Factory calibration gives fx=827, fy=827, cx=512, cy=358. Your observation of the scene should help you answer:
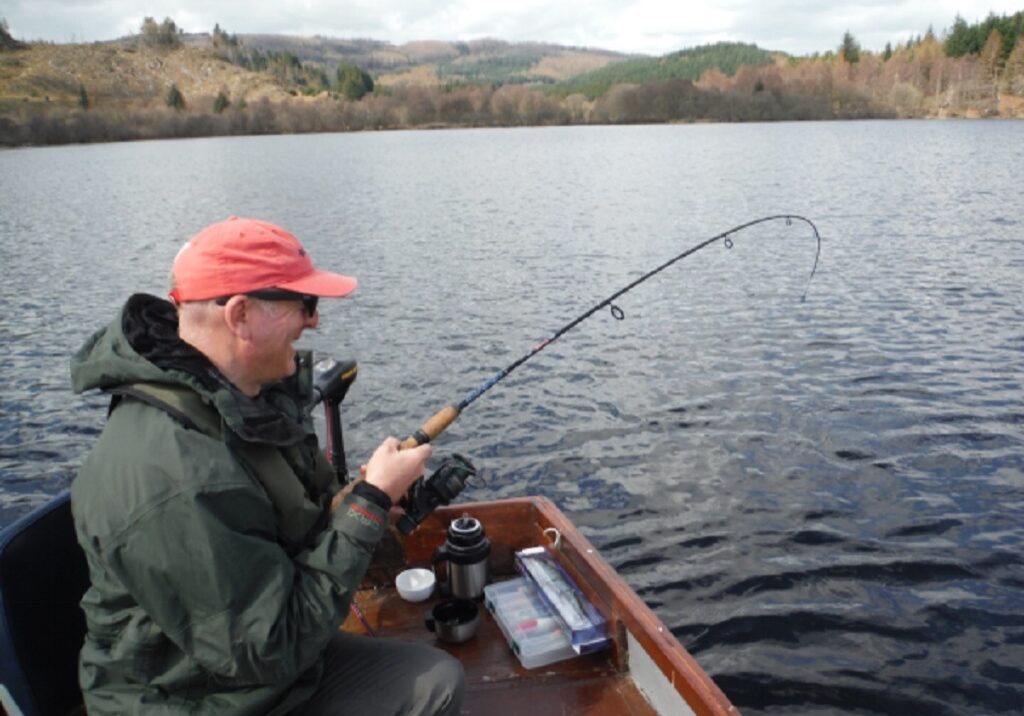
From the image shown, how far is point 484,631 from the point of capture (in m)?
4.19

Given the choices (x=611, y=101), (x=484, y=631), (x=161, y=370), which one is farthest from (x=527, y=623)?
(x=611, y=101)

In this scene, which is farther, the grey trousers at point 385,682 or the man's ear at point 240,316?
the grey trousers at point 385,682

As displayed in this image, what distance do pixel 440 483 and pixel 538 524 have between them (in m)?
1.23

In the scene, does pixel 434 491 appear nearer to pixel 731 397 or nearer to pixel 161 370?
pixel 161 370

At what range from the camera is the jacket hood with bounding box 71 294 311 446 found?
7.92 ft

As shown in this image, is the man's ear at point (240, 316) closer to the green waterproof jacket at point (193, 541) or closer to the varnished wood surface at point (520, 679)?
the green waterproof jacket at point (193, 541)

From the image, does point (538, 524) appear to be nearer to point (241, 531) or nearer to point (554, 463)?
point (241, 531)

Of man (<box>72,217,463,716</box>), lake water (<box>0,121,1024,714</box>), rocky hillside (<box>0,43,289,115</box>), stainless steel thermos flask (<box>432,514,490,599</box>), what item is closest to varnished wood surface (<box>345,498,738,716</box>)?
stainless steel thermos flask (<box>432,514,490,599</box>)

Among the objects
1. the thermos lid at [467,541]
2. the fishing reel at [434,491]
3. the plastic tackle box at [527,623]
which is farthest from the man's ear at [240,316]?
the plastic tackle box at [527,623]

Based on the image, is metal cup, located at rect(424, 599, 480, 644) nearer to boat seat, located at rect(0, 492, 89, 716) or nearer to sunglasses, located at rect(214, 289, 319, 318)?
boat seat, located at rect(0, 492, 89, 716)

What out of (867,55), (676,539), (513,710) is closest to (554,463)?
(676,539)

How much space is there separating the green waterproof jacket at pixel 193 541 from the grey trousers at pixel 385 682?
209 mm

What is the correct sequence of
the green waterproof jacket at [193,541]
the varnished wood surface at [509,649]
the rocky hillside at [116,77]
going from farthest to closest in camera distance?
the rocky hillside at [116,77], the varnished wood surface at [509,649], the green waterproof jacket at [193,541]

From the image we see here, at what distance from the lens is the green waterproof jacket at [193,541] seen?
223 cm
